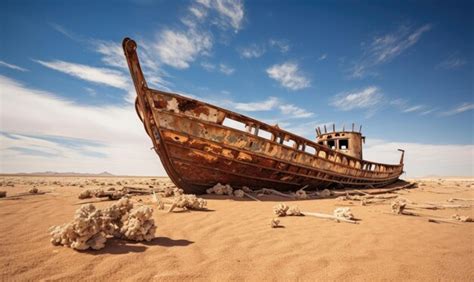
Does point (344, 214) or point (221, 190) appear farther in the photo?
point (221, 190)

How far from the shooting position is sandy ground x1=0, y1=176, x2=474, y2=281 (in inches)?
77.8

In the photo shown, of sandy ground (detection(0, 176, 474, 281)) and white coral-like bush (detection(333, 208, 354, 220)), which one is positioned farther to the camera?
white coral-like bush (detection(333, 208, 354, 220))

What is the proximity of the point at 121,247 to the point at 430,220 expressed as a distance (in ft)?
17.2

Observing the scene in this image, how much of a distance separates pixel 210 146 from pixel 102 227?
4.34 m

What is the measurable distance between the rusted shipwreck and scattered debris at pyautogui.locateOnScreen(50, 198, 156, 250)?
12.6ft

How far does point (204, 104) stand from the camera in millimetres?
6609

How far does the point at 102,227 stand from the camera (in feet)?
8.22

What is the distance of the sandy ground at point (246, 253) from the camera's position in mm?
1976

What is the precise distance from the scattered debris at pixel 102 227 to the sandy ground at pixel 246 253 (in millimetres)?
87

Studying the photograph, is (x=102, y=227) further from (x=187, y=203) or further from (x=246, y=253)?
(x=187, y=203)

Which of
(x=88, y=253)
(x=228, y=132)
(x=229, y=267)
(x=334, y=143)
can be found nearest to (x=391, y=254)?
(x=229, y=267)

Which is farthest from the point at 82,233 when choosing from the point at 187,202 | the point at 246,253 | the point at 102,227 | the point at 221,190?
the point at 221,190

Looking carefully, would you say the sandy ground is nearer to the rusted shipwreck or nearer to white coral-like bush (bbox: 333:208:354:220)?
white coral-like bush (bbox: 333:208:354:220)

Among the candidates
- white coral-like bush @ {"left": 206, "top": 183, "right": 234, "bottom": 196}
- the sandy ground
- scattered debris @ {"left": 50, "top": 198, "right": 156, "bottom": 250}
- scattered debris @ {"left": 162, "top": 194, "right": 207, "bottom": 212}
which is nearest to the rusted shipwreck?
white coral-like bush @ {"left": 206, "top": 183, "right": 234, "bottom": 196}
